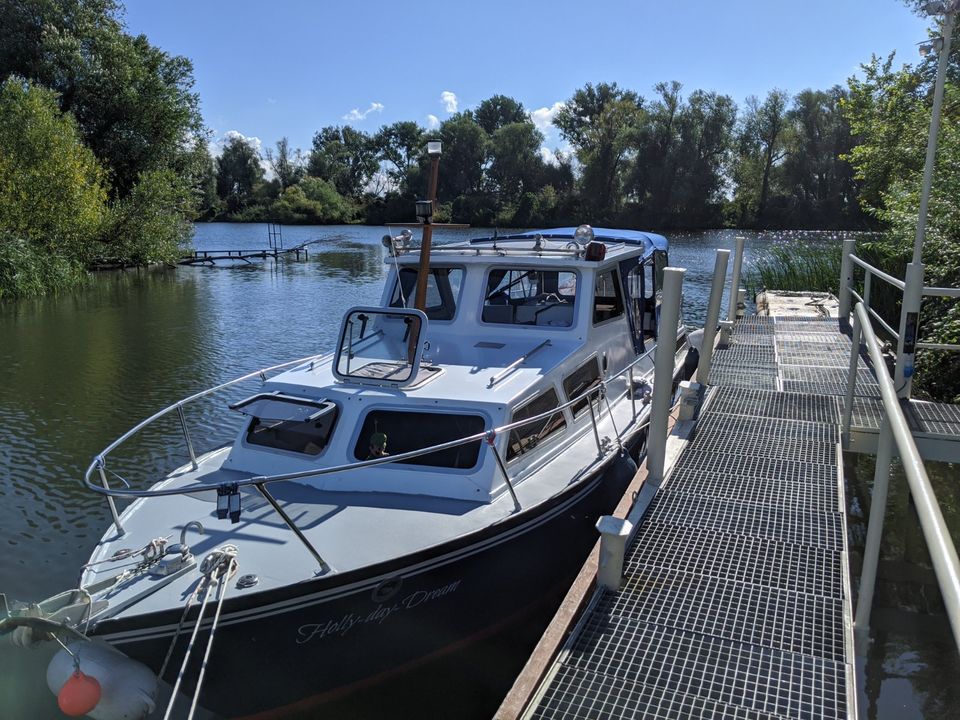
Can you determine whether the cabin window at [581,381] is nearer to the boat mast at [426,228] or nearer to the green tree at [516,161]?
the boat mast at [426,228]

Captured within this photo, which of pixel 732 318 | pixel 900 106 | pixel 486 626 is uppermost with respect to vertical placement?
pixel 900 106

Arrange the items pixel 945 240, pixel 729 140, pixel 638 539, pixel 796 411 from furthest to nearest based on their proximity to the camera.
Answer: pixel 729 140, pixel 945 240, pixel 796 411, pixel 638 539

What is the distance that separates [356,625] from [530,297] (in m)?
4.73

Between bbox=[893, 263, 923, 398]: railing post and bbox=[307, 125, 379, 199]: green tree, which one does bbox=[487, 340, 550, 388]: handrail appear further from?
bbox=[307, 125, 379, 199]: green tree

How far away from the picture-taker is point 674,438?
7.92 metres

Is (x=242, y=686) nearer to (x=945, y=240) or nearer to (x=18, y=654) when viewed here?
(x=18, y=654)

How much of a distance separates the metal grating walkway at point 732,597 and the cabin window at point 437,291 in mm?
3213

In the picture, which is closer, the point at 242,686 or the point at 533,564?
the point at 242,686

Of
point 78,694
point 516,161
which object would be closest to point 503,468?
point 78,694

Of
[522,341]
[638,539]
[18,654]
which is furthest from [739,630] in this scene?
[18,654]

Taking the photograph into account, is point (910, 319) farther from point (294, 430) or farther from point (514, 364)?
point (294, 430)

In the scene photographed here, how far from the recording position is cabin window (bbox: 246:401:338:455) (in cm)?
669

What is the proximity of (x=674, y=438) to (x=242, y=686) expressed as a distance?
4.86 meters

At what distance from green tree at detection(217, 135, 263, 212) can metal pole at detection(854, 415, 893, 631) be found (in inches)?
3740
